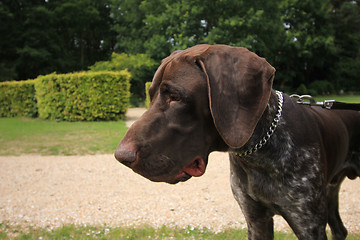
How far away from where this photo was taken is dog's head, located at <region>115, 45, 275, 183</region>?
1.54m

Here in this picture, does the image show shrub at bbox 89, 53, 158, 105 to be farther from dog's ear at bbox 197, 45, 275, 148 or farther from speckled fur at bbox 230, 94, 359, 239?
dog's ear at bbox 197, 45, 275, 148

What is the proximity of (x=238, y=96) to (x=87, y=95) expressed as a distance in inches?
534

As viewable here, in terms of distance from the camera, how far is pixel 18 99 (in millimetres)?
17766

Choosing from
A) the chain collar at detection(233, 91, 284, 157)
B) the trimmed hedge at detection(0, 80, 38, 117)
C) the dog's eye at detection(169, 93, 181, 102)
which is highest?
the dog's eye at detection(169, 93, 181, 102)

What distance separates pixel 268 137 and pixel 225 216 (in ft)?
8.45

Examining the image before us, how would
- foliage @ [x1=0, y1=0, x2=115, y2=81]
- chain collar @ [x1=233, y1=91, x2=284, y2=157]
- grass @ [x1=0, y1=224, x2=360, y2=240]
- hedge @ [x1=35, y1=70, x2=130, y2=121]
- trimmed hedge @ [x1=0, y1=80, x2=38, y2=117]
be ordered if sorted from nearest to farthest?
chain collar @ [x1=233, y1=91, x2=284, y2=157], grass @ [x1=0, y1=224, x2=360, y2=240], hedge @ [x1=35, y1=70, x2=130, y2=121], trimmed hedge @ [x1=0, y1=80, x2=38, y2=117], foliage @ [x1=0, y1=0, x2=115, y2=81]

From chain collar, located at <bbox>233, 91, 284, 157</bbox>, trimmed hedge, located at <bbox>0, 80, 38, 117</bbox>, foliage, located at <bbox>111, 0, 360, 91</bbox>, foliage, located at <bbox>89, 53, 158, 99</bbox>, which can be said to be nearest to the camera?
chain collar, located at <bbox>233, 91, 284, 157</bbox>

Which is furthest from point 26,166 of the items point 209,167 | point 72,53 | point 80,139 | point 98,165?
point 72,53

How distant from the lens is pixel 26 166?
671 cm

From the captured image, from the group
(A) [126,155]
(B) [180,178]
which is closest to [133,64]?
(B) [180,178]

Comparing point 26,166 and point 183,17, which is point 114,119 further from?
point 183,17

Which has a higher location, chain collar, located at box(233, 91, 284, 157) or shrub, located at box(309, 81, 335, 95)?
chain collar, located at box(233, 91, 284, 157)

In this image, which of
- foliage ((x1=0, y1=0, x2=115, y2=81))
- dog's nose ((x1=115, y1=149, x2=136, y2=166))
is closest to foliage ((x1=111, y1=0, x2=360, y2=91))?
foliage ((x1=0, y1=0, x2=115, y2=81))

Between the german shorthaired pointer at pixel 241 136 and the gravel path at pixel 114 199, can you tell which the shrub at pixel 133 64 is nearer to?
the gravel path at pixel 114 199
